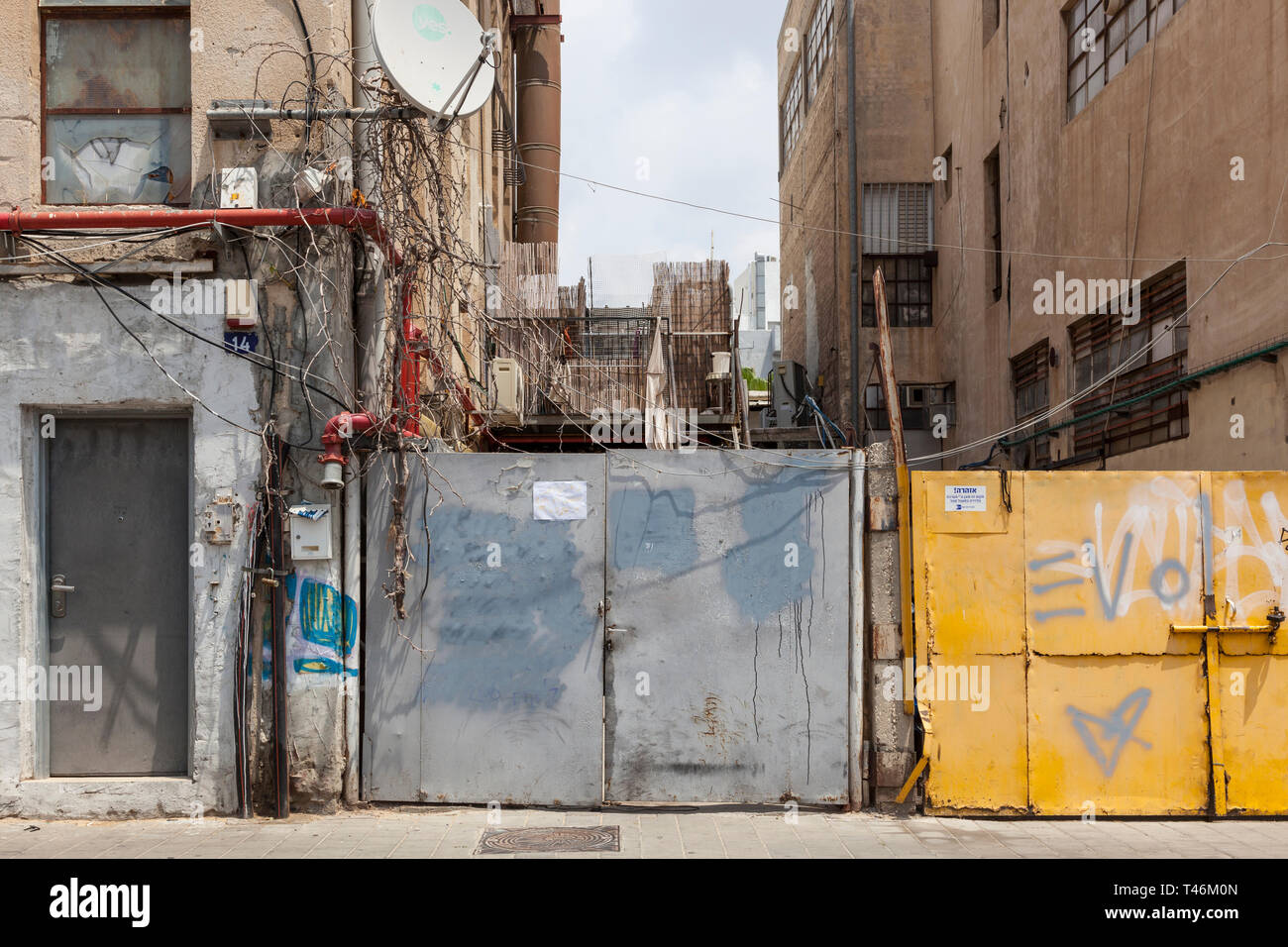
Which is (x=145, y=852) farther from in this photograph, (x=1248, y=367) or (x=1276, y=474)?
(x=1248, y=367)

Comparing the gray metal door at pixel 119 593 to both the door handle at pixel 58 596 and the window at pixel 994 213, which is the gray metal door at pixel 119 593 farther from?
the window at pixel 994 213

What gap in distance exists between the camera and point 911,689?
24.6 feet

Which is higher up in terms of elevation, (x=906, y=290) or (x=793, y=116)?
(x=793, y=116)

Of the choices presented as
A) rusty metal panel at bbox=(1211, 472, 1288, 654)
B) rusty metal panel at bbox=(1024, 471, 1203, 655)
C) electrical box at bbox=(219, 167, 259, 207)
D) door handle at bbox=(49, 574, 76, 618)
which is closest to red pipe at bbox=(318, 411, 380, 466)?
electrical box at bbox=(219, 167, 259, 207)

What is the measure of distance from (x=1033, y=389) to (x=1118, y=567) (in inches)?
330

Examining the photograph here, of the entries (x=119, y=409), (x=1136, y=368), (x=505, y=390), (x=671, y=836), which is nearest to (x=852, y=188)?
(x=1136, y=368)

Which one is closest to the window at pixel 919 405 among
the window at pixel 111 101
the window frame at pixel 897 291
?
the window frame at pixel 897 291

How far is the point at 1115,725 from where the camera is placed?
7414mm

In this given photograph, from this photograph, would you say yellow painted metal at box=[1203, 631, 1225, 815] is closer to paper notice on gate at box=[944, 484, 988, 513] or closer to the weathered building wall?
paper notice on gate at box=[944, 484, 988, 513]

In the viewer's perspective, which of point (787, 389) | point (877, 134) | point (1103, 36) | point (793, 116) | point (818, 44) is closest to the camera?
point (1103, 36)

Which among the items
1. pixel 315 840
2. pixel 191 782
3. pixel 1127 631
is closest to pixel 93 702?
pixel 191 782

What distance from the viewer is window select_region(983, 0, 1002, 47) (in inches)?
677

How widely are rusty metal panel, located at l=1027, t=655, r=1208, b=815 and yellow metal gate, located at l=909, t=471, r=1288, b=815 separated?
0.01m

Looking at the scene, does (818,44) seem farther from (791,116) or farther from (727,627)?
(727,627)
